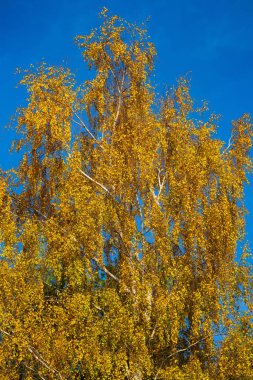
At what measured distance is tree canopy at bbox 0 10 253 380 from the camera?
1658 cm

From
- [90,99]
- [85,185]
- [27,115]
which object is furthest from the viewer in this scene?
[90,99]

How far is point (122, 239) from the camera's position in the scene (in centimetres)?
1853

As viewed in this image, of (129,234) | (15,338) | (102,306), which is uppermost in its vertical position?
(129,234)

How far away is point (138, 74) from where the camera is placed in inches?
898

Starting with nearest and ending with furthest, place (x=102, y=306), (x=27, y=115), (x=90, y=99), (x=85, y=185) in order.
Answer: (x=102, y=306), (x=85, y=185), (x=27, y=115), (x=90, y=99)

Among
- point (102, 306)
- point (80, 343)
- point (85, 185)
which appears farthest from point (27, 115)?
point (80, 343)

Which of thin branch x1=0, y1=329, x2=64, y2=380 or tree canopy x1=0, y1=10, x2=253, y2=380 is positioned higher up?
tree canopy x1=0, y1=10, x2=253, y2=380

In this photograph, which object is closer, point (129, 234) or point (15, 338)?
point (15, 338)

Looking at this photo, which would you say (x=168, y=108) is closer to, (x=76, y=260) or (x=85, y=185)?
(x=85, y=185)

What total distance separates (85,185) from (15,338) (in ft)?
18.5

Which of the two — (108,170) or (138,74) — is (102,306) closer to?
(108,170)

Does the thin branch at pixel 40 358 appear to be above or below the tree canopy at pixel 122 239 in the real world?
below

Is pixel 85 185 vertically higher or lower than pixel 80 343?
higher

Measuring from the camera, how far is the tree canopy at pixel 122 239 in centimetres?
1658
